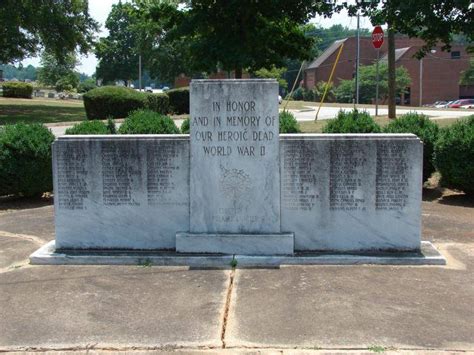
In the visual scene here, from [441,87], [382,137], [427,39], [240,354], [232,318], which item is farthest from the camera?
[441,87]

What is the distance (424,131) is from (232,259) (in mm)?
5994

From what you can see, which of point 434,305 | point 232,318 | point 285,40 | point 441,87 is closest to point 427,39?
point 285,40

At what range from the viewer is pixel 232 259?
5.92 metres

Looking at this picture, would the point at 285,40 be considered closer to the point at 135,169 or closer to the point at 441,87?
the point at 135,169

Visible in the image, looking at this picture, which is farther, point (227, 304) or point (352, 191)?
point (352, 191)

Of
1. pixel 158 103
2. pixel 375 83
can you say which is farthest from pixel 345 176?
pixel 375 83

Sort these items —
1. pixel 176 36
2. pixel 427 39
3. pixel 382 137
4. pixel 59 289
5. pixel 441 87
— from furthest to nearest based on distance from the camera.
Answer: pixel 441 87
pixel 176 36
pixel 427 39
pixel 382 137
pixel 59 289

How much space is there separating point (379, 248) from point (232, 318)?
89.9 inches

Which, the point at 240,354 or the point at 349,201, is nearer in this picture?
the point at 240,354

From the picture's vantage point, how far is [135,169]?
6207 millimetres

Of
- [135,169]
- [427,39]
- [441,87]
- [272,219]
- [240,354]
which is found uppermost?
[441,87]

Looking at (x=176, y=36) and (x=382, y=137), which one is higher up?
(x=176, y=36)

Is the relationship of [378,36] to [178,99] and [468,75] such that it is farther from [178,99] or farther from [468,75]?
[468,75]

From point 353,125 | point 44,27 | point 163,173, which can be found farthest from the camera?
point 44,27
